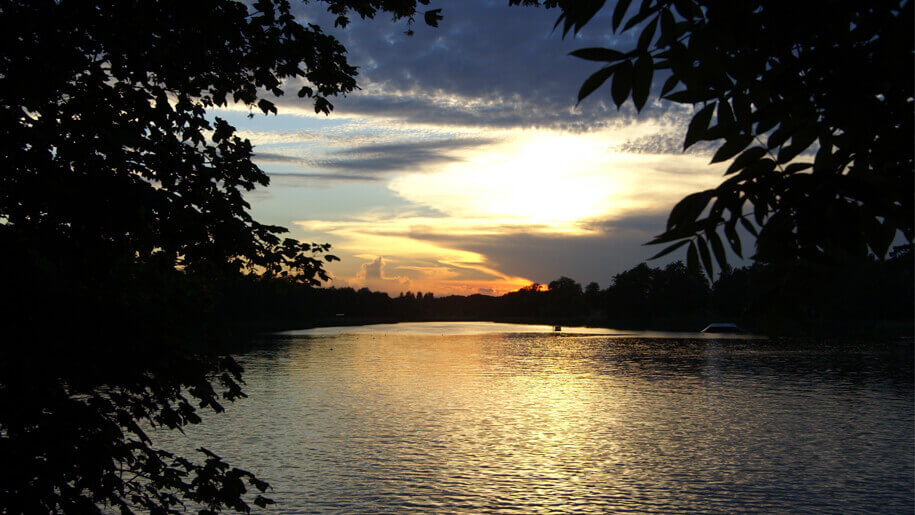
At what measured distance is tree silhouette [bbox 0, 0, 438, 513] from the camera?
25.6 ft

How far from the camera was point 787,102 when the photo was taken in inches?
136

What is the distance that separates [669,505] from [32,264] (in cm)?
1662

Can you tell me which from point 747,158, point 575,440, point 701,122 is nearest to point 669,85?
point 701,122

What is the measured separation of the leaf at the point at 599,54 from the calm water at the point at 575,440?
16.9 metres

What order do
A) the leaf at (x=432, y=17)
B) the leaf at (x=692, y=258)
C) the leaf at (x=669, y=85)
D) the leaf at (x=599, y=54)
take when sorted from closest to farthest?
the leaf at (x=599, y=54) → the leaf at (x=692, y=258) → the leaf at (x=669, y=85) → the leaf at (x=432, y=17)

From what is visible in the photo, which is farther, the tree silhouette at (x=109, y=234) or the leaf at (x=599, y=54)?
the tree silhouette at (x=109, y=234)

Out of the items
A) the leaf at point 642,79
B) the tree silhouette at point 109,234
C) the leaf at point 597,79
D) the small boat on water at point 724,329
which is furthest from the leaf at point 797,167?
the small boat on water at point 724,329

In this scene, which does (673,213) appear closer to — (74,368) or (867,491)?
(74,368)

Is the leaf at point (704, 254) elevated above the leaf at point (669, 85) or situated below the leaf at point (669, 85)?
below

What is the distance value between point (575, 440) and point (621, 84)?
2636 centimetres

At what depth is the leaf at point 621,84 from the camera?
3.22 meters

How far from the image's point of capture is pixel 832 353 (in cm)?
7300

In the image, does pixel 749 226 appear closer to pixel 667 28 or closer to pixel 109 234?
pixel 667 28

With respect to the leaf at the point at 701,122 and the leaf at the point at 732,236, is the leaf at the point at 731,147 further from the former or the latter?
the leaf at the point at 732,236
